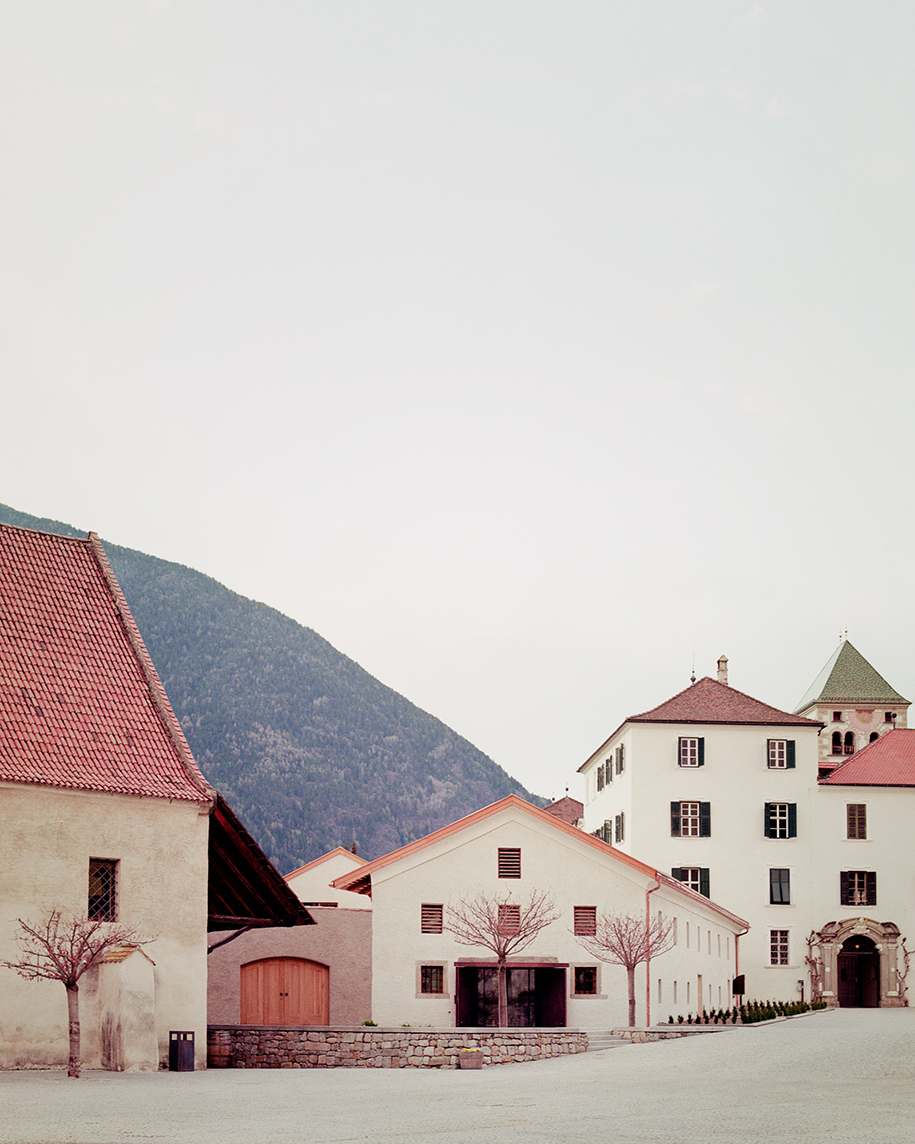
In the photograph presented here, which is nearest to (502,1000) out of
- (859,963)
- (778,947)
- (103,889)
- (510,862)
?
(510,862)

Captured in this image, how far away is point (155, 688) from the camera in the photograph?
32031 mm

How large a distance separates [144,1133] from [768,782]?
176 feet

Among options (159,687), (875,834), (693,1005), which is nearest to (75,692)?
(159,687)

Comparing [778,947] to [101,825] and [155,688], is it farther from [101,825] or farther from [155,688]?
A: [101,825]

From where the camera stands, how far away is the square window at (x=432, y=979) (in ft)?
148

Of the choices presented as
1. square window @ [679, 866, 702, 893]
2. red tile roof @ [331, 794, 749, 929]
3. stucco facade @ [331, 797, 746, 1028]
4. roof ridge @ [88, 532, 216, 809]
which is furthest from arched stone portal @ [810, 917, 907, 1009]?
roof ridge @ [88, 532, 216, 809]

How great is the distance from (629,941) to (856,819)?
2629cm

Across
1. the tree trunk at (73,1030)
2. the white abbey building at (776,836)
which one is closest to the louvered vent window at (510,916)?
the white abbey building at (776,836)

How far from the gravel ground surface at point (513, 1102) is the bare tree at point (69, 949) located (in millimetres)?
1340

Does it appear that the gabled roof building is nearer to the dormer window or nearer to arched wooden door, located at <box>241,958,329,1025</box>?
arched wooden door, located at <box>241,958,329,1025</box>

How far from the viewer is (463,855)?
46.4m

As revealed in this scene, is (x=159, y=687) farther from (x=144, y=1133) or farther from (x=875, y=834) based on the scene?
(x=875, y=834)

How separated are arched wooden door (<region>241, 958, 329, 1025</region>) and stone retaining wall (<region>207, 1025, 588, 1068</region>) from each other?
1001 centimetres

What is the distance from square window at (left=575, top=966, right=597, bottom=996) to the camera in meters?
45.5
